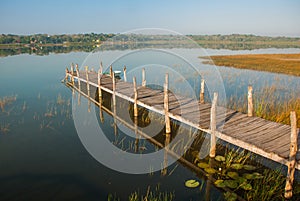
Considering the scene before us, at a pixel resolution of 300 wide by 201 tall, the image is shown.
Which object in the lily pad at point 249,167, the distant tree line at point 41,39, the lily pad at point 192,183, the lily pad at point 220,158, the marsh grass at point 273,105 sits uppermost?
the distant tree line at point 41,39

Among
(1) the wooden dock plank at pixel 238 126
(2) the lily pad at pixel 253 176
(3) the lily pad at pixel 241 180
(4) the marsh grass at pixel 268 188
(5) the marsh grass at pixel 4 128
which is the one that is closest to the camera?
(4) the marsh grass at pixel 268 188

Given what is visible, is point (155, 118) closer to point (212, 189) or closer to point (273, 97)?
point (212, 189)

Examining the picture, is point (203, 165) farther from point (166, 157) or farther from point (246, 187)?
point (246, 187)

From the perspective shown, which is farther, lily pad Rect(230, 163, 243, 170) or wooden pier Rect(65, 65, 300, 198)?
lily pad Rect(230, 163, 243, 170)

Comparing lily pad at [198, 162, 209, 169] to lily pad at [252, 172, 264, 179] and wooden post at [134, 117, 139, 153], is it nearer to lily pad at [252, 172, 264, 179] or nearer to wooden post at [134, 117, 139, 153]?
lily pad at [252, 172, 264, 179]

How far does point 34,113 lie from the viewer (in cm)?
1312

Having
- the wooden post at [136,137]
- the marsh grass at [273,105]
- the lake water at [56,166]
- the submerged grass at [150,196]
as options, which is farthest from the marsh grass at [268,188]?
the wooden post at [136,137]

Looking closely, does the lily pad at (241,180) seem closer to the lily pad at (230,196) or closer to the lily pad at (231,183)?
the lily pad at (231,183)

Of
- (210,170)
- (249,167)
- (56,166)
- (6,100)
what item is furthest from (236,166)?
(6,100)

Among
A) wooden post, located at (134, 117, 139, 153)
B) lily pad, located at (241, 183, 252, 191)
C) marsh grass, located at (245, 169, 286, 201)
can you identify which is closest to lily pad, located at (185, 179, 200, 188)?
lily pad, located at (241, 183, 252, 191)

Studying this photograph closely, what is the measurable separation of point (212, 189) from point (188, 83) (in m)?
12.7

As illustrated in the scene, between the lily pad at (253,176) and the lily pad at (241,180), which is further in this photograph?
the lily pad at (253,176)

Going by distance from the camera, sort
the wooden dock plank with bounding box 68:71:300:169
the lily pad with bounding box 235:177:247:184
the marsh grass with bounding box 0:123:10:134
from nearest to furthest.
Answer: the wooden dock plank with bounding box 68:71:300:169, the lily pad with bounding box 235:177:247:184, the marsh grass with bounding box 0:123:10:134

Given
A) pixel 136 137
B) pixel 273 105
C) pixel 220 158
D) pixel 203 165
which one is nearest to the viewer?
pixel 203 165
